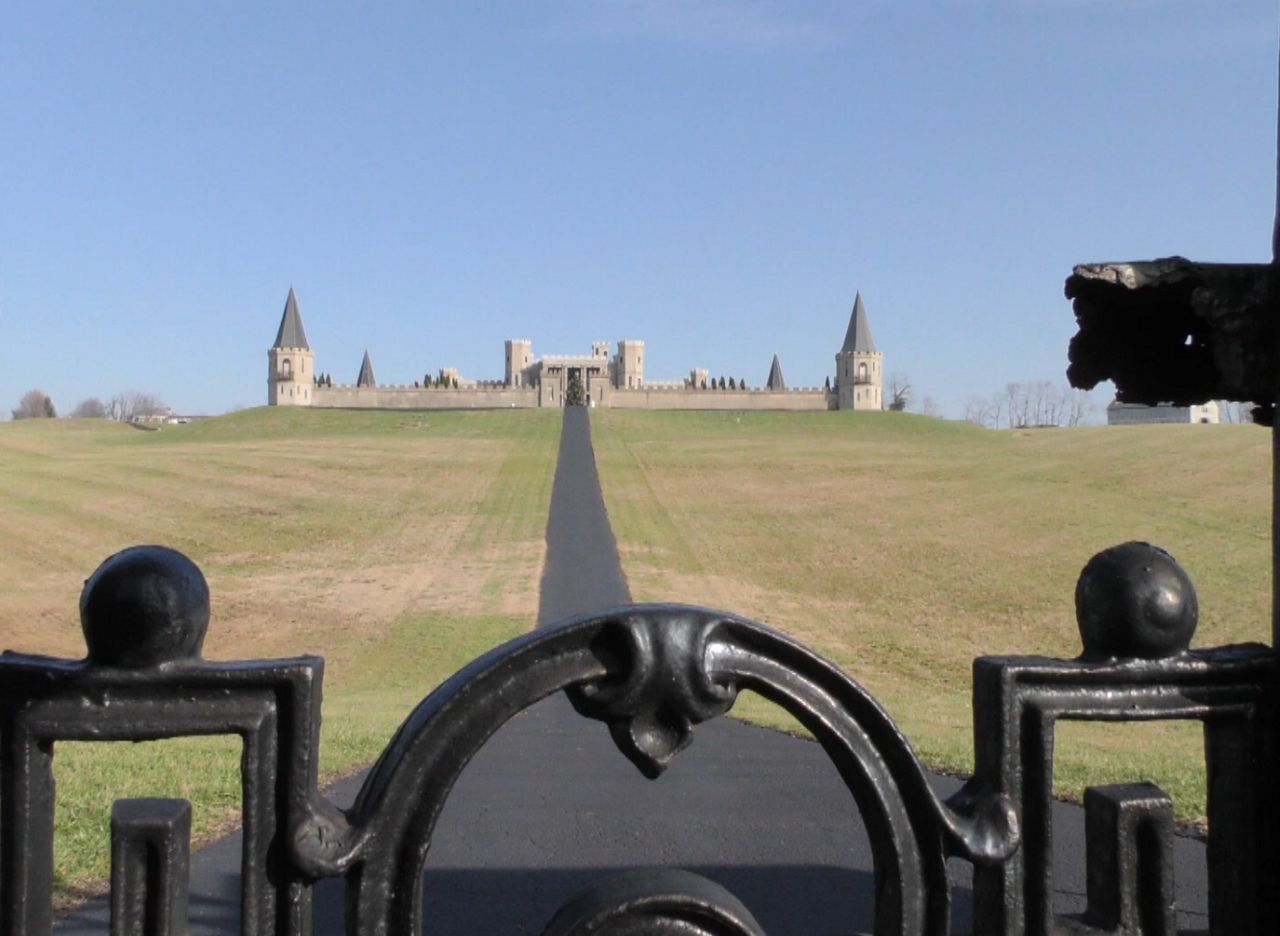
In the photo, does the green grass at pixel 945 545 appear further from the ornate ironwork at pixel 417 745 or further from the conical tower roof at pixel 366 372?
the conical tower roof at pixel 366 372

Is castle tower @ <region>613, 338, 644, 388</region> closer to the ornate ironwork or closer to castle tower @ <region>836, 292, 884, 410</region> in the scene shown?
castle tower @ <region>836, 292, 884, 410</region>

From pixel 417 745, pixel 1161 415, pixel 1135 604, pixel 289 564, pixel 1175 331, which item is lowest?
pixel 289 564

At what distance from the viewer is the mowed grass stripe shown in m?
9.27

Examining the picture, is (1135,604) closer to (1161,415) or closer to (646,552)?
(646,552)

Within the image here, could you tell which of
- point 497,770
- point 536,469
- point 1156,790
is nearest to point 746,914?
point 1156,790

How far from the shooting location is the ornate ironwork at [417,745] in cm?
158

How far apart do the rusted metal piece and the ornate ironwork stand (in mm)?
474

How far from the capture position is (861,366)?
124000 millimetres

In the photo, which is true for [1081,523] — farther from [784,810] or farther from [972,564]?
[784,810]

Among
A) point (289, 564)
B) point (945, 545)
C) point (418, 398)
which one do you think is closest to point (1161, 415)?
point (418, 398)

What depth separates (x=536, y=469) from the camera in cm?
5659

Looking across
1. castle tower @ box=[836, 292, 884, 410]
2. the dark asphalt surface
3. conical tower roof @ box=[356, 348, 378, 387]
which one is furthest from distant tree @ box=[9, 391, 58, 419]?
the dark asphalt surface

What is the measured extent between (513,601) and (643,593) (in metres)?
2.60

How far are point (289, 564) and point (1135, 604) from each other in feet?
98.8
